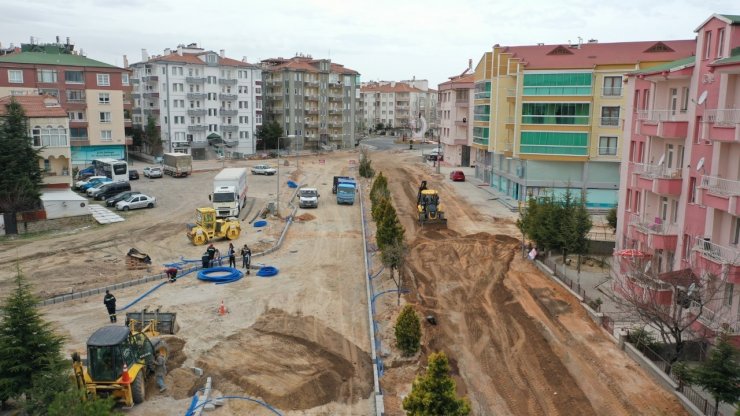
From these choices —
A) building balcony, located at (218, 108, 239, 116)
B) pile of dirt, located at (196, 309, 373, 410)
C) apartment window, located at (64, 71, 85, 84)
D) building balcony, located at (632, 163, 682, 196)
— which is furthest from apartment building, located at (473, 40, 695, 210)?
building balcony, located at (218, 108, 239, 116)

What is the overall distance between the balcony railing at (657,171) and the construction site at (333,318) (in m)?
6.23

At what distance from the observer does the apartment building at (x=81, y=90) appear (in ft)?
215

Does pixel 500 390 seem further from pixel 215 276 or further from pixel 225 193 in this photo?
pixel 225 193

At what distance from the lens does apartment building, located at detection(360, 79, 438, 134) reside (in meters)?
167

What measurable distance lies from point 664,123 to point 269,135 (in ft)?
263

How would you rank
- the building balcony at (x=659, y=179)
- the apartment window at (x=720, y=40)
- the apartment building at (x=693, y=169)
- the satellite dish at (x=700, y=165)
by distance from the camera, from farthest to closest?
the building balcony at (x=659, y=179) < the satellite dish at (x=700, y=165) < the apartment window at (x=720, y=40) < the apartment building at (x=693, y=169)

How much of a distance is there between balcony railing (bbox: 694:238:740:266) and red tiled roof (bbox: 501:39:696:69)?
101 feet

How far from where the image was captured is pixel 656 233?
76.9ft

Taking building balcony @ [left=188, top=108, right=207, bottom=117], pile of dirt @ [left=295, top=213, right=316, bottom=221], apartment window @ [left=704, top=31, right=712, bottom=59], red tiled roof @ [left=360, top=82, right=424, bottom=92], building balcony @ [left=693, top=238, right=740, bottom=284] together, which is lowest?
pile of dirt @ [left=295, top=213, right=316, bottom=221]

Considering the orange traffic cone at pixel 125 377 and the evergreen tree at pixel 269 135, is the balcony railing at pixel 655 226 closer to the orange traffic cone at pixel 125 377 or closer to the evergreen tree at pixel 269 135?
the orange traffic cone at pixel 125 377

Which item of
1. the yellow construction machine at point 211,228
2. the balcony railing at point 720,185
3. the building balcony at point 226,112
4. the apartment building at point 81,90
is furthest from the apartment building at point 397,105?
the balcony railing at point 720,185

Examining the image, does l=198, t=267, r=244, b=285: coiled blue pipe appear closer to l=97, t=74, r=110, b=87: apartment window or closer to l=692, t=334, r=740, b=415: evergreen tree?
l=692, t=334, r=740, b=415: evergreen tree

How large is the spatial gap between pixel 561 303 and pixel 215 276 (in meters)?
16.4

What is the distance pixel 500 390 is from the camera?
17859 millimetres
